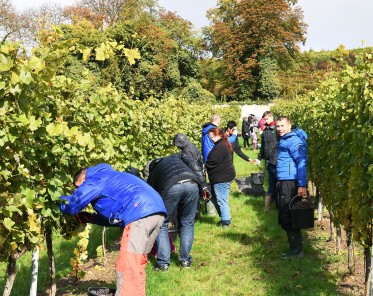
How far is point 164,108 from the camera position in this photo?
1042 cm

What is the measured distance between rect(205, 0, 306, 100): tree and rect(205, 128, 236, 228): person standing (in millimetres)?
43102

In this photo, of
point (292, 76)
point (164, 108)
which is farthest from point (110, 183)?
point (292, 76)

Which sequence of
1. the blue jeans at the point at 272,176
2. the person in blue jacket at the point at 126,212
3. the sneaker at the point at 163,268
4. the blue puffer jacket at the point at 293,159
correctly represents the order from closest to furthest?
the person in blue jacket at the point at 126,212 < the sneaker at the point at 163,268 < the blue puffer jacket at the point at 293,159 < the blue jeans at the point at 272,176

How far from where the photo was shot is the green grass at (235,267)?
17.8 feet

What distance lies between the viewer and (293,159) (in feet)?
21.0

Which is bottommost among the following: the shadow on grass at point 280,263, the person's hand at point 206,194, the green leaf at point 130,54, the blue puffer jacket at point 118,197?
the shadow on grass at point 280,263

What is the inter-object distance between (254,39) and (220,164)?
45.5 meters

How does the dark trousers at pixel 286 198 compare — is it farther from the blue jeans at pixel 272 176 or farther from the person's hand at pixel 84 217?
the person's hand at pixel 84 217

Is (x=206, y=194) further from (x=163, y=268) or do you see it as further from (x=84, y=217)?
(x=84, y=217)

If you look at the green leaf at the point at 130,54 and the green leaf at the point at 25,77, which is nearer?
the green leaf at the point at 25,77

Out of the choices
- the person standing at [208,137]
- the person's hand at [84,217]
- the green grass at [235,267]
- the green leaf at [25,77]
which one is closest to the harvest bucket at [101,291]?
the person's hand at [84,217]

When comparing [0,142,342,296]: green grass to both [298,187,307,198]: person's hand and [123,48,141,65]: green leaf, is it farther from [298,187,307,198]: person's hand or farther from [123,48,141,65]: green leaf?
[123,48,141,65]: green leaf

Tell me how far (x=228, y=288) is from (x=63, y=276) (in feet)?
7.43

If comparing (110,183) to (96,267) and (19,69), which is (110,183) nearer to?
(19,69)
